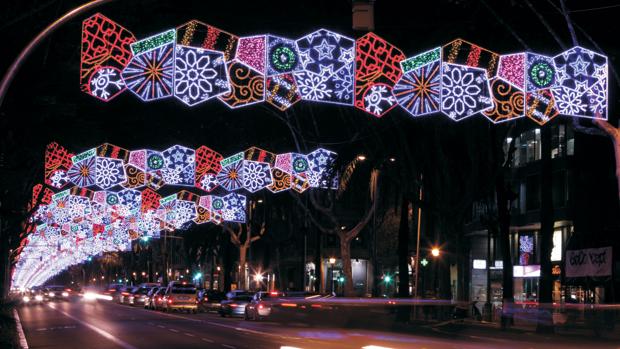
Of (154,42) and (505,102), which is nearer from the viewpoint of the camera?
(154,42)

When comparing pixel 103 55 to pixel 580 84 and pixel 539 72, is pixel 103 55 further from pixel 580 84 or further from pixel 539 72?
pixel 580 84

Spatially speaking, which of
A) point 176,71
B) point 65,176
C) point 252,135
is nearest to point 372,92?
point 176,71

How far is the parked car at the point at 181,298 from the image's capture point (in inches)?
2239

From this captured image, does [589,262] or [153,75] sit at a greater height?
[153,75]

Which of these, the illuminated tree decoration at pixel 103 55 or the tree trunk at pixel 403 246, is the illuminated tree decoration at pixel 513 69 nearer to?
the illuminated tree decoration at pixel 103 55

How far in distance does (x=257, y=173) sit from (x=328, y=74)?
19940mm

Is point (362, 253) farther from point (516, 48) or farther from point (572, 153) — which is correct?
point (516, 48)

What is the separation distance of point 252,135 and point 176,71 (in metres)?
37.0

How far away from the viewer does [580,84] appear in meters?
22.4

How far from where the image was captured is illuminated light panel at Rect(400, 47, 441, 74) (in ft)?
74.9

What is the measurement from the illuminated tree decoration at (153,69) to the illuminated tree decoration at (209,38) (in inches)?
14.2

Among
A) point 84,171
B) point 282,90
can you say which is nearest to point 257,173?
point 84,171

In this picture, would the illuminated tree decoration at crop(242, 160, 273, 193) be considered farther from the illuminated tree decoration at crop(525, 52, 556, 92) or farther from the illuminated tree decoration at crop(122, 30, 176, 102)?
the illuminated tree decoration at crop(122, 30, 176, 102)

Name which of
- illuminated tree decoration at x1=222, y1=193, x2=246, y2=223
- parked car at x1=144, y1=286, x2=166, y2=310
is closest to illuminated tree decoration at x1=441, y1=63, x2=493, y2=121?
illuminated tree decoration at x1=222, y1=193, x2=246, y2=223
